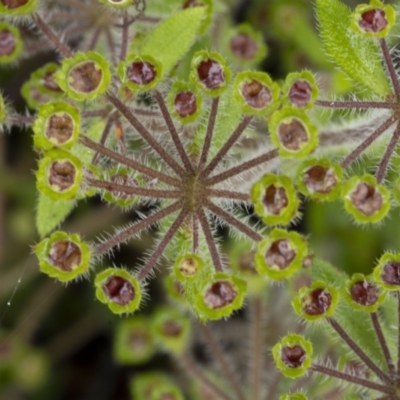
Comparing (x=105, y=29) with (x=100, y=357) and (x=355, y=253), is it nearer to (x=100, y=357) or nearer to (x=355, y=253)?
(x=355, y=253)

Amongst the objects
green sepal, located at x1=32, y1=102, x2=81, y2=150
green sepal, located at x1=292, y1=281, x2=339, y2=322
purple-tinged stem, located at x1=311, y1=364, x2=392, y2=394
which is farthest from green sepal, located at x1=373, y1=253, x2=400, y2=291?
green sepal, located at x1=32, y1=102, x2=81, y2=150

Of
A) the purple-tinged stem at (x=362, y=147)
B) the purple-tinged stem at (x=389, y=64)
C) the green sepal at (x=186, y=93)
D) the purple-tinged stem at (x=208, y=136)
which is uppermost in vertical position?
the purple-tinged stem at (x=389, y=64)

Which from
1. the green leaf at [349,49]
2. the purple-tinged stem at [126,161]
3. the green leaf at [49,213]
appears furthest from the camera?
the green leaf at [49,213]

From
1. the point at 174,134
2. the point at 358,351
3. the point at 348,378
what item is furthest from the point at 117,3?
the point at 348,378

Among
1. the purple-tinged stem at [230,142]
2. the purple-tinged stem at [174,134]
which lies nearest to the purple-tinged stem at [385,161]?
the purple-tinged stem at [230,142]

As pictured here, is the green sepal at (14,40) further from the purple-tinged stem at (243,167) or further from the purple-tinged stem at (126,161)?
the purple-tinged stem at (243,167)

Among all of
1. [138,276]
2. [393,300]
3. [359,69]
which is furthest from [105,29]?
[393,300]

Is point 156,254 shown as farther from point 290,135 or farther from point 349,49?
point 349,49

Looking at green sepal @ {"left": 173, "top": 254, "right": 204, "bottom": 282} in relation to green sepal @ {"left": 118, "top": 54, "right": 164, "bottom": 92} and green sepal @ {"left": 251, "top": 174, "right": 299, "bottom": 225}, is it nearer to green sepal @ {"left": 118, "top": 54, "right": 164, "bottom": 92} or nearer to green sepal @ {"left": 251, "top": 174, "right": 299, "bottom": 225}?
green sepal @ {"left": 251, "top": 174, "right": 299, "bottom": 225}
